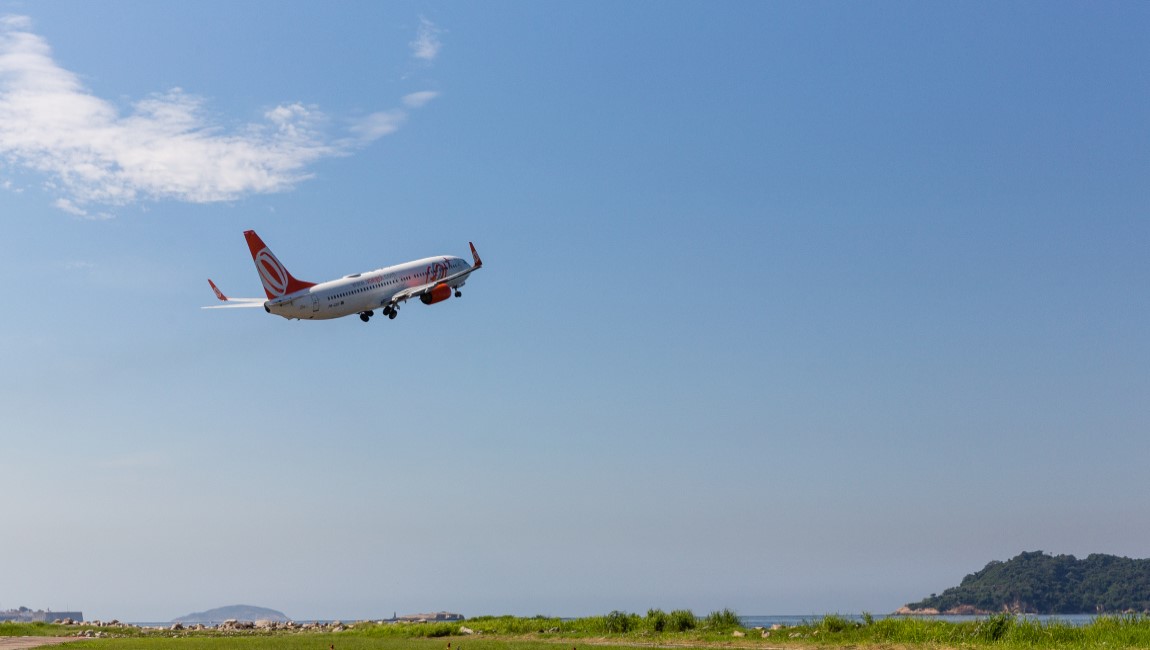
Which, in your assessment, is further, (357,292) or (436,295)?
(436,295)

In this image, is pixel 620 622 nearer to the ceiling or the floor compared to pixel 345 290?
nearer to the floor

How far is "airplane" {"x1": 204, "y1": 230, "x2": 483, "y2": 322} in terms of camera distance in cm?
8844

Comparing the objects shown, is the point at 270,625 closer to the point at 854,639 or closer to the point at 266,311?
the point at 266,311

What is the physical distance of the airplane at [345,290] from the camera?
290 feet

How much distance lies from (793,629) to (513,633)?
50.8 ft

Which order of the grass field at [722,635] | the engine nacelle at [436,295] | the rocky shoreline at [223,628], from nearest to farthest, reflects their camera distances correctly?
1. the grass field at [722,635]
2. the rocky shoreline at [223,628]
3. the engine nacelle at [436,295]

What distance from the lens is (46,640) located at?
60406mm

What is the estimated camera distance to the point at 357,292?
301 feet

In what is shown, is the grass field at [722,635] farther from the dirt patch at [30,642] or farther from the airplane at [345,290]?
the airplane at [345,290]

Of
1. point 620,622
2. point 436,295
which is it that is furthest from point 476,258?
point 620,622

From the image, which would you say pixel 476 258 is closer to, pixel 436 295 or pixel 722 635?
pixel 436 295

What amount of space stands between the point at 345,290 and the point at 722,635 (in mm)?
51658

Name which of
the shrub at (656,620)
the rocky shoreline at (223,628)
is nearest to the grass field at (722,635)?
the shrub at (656,620)

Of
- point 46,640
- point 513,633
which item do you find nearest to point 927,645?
point 513,633
